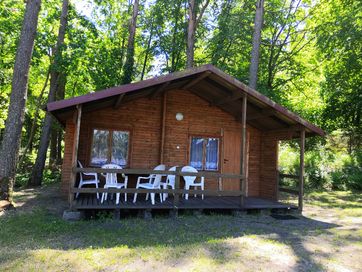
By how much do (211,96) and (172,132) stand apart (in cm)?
164

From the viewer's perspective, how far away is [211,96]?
9.50 m

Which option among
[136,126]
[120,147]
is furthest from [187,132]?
[120,147]

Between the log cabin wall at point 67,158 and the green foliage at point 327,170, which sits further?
the green foliage at point 327,170

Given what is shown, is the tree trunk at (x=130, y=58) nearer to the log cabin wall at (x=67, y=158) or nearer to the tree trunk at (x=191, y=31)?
the tree trunk at (x=191, y=31)

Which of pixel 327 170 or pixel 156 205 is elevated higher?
pixel 327 170

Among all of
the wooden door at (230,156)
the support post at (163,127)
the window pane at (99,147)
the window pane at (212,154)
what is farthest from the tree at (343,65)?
the window pane at (99,147)

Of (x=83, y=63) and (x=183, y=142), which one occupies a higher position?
(x=83, y=63)

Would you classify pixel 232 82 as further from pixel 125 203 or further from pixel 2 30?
pixel 2 30

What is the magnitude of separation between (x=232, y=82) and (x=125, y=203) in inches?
149

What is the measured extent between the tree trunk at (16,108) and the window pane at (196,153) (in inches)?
191

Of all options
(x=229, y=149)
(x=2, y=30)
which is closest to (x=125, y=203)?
(x=229, y=149)

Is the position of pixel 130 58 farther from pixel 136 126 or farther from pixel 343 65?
pixel 343 65

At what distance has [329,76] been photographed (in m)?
16.0

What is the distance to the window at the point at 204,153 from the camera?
9727 millimetres
